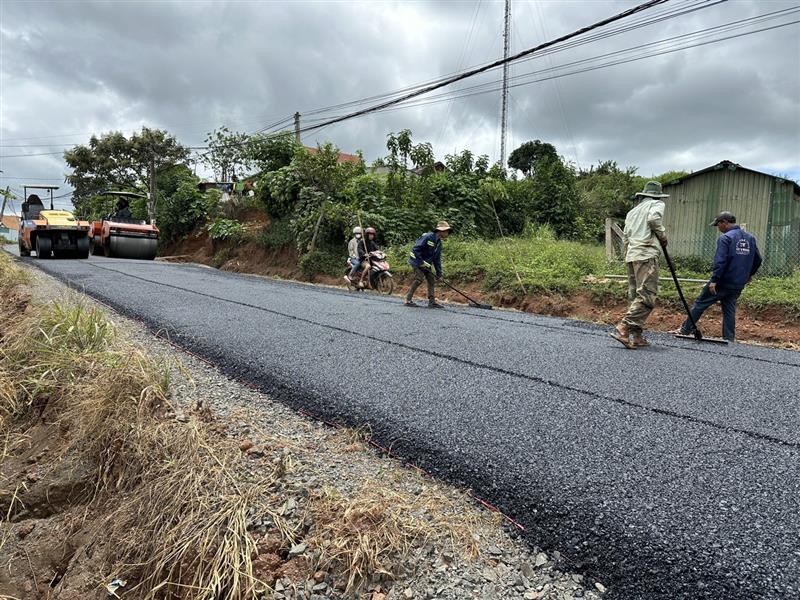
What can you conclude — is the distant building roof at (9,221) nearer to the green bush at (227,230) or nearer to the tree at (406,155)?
the green bush at (227,230)

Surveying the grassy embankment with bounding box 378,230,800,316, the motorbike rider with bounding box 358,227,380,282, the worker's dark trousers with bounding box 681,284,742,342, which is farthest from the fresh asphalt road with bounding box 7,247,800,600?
the motorbike rider with bounding box 358,227,380,282

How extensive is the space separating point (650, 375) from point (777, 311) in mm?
4439

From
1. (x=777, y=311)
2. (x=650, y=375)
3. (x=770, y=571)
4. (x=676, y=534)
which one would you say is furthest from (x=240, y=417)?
(x=777, y=311)

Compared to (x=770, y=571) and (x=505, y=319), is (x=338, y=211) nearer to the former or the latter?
(x=505, y=319)

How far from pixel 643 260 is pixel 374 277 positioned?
6.89 meters

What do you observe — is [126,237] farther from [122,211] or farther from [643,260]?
[643,260]

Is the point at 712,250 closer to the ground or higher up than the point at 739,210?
closer to the ground

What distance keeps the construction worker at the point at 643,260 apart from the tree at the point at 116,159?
3093 cm

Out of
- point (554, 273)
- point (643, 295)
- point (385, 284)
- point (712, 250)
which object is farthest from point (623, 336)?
point (385, 284)

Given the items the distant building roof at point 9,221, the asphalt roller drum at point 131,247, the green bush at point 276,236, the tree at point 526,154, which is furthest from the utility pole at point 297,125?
the tree at point 526,154

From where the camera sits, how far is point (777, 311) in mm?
7207

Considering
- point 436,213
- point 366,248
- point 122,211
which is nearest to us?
point 366,248

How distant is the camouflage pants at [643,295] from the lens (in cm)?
522

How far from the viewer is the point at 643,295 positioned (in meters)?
5.22
